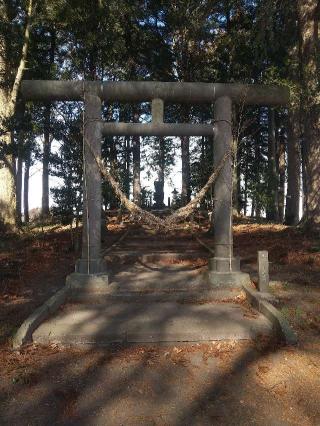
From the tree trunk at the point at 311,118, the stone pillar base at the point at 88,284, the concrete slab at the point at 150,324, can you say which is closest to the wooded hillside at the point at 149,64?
the tree trunk at the point at 311,118

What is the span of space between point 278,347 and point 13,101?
11.5 m

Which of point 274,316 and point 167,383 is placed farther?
point 274,316

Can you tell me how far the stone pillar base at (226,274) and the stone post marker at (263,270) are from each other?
0.64 metres

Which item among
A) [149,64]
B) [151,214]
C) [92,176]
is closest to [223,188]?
[151,214]

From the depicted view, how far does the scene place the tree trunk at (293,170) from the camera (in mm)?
Answer: 14959

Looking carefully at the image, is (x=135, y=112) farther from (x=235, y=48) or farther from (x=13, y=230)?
(x=13, y=230)

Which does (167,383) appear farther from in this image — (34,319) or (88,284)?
(88,284)

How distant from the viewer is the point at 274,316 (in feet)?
17.5

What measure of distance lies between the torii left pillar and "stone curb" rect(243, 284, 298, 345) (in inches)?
113

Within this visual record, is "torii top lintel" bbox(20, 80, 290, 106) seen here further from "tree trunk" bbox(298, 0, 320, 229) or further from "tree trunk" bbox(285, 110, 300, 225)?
"tree trunk" bbox(285, 110, 300, 225)

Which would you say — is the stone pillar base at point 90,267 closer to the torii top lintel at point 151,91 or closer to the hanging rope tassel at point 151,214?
the hanging rope tassel at point 151,214

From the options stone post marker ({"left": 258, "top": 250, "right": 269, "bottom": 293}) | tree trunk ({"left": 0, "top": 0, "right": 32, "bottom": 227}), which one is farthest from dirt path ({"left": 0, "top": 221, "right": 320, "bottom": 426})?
tree trunk ({"left": 0, "top": 0, "right": 32, "bottom": 227})

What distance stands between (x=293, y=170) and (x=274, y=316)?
11504 millimetres

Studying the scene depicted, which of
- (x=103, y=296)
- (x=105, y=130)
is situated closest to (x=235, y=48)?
(x=105, y=130)
